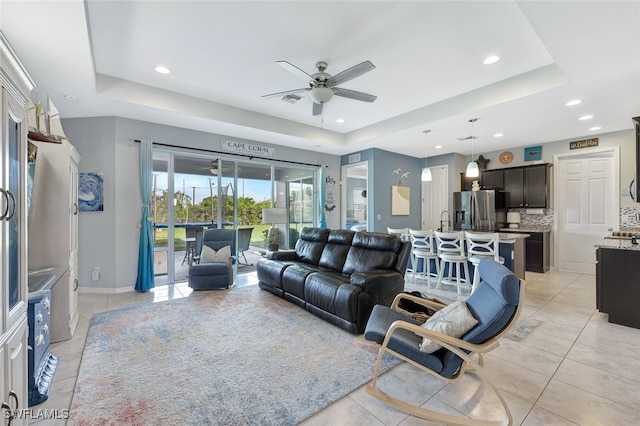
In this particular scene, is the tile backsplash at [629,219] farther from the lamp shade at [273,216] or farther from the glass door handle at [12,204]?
the glass door handle at [12,204]

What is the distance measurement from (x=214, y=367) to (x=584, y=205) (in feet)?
23.1

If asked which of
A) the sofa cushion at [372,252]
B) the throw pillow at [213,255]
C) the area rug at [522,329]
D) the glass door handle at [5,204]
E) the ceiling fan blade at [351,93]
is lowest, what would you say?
the area rug at [522,329]

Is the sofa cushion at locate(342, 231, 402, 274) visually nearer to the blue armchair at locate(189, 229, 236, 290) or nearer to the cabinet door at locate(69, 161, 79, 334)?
the blue armchair at locate(189, 229, 236, 290)

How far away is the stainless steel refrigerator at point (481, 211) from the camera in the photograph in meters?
6.16

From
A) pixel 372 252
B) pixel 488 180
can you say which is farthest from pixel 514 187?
pixel 372 252

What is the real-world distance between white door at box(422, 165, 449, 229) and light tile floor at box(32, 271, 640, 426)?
415 cm

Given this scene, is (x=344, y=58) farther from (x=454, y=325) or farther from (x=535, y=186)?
(x=535, y=186)

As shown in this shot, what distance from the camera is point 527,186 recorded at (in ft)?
19.9

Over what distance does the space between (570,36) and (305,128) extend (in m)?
3.98

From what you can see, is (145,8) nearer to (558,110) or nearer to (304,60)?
(304,60)

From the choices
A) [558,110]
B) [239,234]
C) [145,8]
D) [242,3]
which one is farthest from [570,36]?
[239,234]

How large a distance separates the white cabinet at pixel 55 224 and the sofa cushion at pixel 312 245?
280 cm

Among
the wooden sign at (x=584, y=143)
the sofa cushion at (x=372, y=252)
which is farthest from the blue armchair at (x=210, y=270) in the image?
the wooden sign at (x=584, y=143)

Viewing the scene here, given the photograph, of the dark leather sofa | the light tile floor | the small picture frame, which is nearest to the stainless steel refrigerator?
the small picture frame
